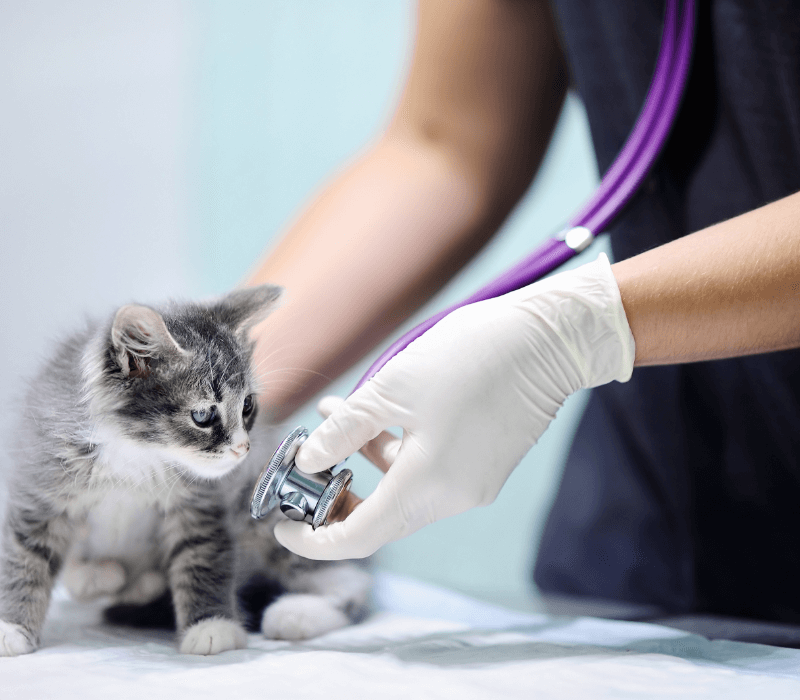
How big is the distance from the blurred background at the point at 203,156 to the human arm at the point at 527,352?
2.96 feet

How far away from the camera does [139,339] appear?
90 cm

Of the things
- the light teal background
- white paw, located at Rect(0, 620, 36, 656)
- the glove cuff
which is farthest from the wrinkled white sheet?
the light teal background

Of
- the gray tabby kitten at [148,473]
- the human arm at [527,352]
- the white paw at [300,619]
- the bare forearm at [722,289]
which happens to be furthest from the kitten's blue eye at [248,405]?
the bare forearm at [722,289]

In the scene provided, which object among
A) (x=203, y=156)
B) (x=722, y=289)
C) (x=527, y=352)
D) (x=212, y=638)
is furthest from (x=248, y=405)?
(x=203, y=156)

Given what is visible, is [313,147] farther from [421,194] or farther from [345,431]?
[345,431]

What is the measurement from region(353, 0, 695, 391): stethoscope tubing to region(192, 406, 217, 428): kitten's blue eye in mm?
211

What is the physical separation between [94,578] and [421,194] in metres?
0.88

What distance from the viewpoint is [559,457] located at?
6.85 feet

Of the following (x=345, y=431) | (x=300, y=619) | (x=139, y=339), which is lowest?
(x=300, y=619)

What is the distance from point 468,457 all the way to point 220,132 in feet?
5.66

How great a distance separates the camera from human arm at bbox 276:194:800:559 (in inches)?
32.0

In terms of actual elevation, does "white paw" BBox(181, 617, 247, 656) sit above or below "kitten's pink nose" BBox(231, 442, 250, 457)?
below

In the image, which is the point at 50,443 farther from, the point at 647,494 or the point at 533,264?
the point at 647,494

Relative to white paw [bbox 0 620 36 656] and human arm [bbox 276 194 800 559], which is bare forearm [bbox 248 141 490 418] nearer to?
human arm [bbox 276 194 800 559]
